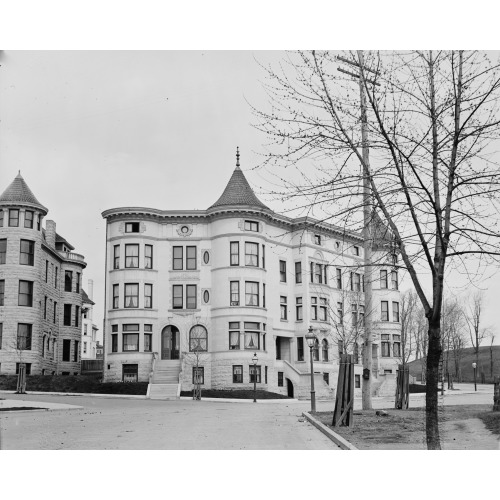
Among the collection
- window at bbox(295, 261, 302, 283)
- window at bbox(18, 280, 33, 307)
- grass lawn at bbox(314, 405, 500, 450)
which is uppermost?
window at bbox(295, 261, 302, 283)

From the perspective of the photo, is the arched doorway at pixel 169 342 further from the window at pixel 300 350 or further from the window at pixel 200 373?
the window at pixel 300 350

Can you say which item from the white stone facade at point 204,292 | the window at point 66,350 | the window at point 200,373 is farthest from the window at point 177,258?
the window at point 66,350

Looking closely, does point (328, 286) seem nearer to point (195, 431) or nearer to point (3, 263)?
point (3, 263)

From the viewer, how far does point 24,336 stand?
112ft

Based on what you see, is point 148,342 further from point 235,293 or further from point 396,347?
point 396,347

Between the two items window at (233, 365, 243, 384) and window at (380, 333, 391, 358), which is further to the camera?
window at (380, 333, 391, 358)

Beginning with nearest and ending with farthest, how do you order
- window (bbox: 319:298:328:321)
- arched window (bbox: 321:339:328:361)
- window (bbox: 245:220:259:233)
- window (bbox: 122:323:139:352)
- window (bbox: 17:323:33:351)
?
1. window (bbox: 17:323:33:351)
2. window (bbox: 122:323:139:352)
3. window (bbox: 245:220:259:233)
4. window (bbox: 319:298:328:321)
5. arched window (bbox: 321:339:328:361)

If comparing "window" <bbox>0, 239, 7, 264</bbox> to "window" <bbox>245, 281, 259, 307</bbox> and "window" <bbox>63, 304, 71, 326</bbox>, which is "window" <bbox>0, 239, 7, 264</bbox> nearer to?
"window" <bbox>63, 304, 71, 326</bbox>

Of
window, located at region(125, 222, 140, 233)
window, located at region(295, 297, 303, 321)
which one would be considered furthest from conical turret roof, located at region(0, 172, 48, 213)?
window, located at region(295, 297, 303, 321)

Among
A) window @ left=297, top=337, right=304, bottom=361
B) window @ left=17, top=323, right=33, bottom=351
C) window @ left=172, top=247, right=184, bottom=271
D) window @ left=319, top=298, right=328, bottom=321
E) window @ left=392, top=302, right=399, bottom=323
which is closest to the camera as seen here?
window @ left=17, top=323, right=33, bottom=351

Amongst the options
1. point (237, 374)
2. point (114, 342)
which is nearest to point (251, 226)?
point (237, 374)

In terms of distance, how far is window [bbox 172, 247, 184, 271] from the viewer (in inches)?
1513

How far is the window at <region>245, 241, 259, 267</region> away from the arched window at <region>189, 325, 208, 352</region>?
3961 mm

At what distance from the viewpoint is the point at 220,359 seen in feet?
122
